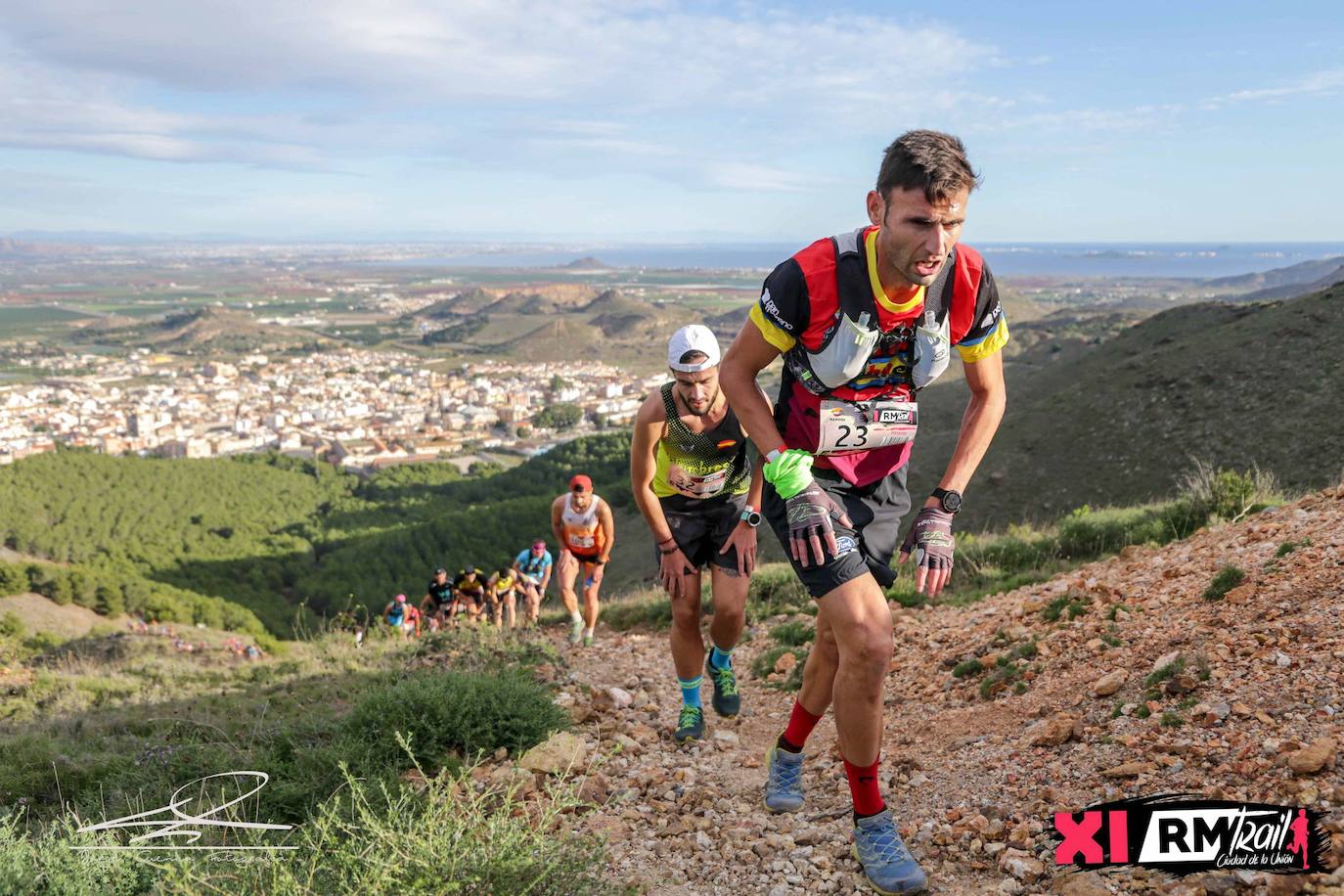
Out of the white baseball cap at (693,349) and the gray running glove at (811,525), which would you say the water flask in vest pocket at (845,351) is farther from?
the white baseball cap at (693,349)

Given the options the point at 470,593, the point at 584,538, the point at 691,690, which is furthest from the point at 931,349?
the point at 470,593

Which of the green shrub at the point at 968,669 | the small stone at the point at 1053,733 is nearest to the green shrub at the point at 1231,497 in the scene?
the green shrub at the point at 968,669

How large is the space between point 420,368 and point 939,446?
117209 mm

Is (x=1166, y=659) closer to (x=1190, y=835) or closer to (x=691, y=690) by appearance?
(x=1190, y=835)

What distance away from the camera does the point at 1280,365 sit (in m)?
23.5

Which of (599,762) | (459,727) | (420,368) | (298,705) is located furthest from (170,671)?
(420,368)

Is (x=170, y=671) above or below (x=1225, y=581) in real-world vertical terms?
below

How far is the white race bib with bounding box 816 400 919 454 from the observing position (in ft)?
9.32

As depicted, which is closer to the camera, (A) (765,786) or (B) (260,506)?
(A) (765,786)

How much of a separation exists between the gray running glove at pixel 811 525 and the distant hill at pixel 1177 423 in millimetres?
16597

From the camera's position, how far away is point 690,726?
4.34 m

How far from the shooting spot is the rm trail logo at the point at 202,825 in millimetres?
2822

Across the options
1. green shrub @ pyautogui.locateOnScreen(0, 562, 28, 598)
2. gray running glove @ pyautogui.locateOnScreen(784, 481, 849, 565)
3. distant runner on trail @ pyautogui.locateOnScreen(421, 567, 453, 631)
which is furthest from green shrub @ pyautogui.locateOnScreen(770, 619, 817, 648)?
green shrub @ pyautogui.locateOnScreen(0, 562, 28, 598)

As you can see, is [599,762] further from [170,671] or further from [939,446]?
[939,446]
